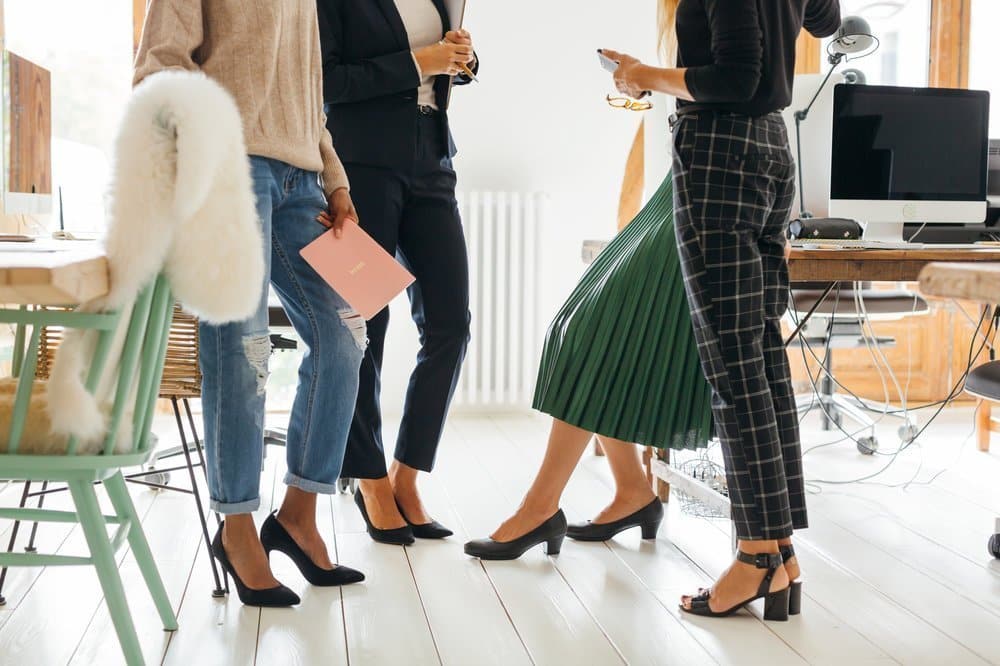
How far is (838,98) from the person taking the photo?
8.82 feet

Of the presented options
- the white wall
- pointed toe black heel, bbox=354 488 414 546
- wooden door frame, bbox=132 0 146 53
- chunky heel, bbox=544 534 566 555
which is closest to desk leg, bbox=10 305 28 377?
pointed toe black heel, bbox=354 488 414 546

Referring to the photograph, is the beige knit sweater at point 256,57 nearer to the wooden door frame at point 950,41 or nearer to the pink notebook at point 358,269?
the pink notebook at point 358,269

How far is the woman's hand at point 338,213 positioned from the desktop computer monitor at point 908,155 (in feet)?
4.57

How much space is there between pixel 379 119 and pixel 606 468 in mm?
1398

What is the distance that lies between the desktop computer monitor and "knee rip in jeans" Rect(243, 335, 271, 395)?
1.62 m

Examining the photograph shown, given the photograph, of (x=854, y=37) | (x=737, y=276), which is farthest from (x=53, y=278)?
(x=854, y=37)

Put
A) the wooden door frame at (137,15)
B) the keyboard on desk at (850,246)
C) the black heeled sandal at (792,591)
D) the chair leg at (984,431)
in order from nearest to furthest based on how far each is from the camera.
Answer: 1. the black heeled sandal at (792,591)
2. the keyboard on desk at (850,246)
3. the chair leg at (984,431)
4. the wooden door frame at (137,15)

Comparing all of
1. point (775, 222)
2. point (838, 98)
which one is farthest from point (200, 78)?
point (838, 98)

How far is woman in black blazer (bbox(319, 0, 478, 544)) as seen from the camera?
211cm

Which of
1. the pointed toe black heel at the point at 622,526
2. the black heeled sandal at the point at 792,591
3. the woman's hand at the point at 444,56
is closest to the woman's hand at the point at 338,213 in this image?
the woman's hand at the point at 444,56

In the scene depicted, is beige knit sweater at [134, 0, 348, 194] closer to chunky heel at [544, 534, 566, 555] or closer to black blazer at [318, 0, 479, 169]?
black blazer at [318, 0, 479, 169]

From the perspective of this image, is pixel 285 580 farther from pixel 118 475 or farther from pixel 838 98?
pixel 838 98

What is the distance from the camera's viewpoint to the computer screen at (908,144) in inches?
105

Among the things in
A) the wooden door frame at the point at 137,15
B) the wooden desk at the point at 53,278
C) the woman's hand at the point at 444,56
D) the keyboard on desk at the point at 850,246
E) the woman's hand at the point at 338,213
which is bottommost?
the wooden desk at the point at 53,278
